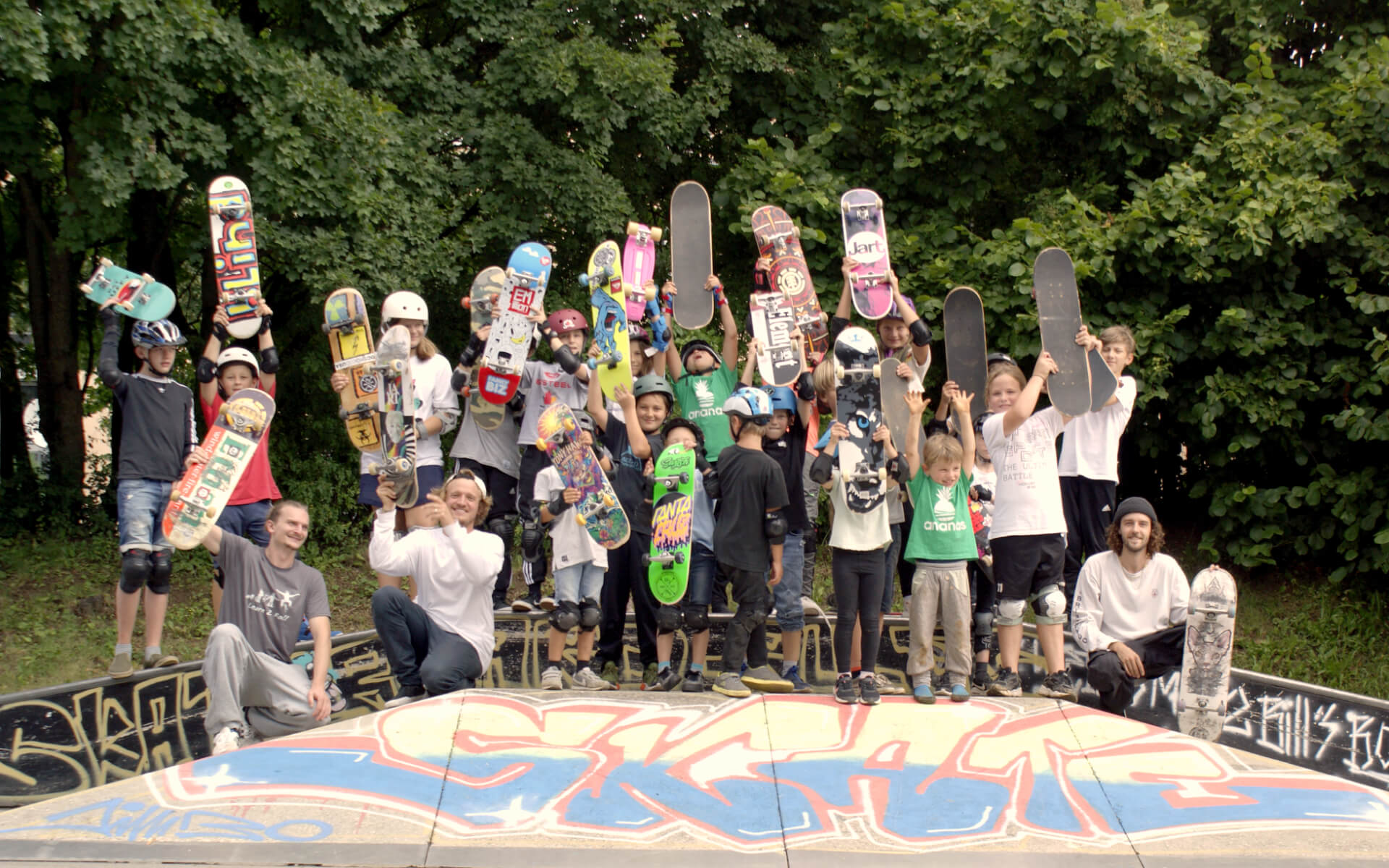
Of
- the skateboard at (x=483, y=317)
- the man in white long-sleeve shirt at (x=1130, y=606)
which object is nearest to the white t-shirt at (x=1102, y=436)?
the man in white long-sleeve shirt at (x=1130, y=606)

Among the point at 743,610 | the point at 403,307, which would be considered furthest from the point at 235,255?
the point at 743,610

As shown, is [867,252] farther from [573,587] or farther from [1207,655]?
[1207,655]

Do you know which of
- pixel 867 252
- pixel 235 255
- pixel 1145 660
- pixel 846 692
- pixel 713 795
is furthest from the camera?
pixel 867 252

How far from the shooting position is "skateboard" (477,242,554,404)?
20.3ft

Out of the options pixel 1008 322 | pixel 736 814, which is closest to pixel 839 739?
pixel 736 814

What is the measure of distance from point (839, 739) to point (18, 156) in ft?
21.3

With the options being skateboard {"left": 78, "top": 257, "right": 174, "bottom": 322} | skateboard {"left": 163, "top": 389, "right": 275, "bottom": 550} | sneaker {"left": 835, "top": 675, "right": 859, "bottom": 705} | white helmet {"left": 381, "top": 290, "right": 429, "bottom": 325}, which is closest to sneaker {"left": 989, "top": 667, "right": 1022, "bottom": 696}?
sneaker {"left": 835, "top": 675, "right": 859, "bottom": 705}

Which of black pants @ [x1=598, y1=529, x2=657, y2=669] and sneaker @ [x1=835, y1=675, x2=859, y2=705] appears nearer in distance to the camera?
sneaker @ [x1=835, y1=675, x2=859, y2=705]

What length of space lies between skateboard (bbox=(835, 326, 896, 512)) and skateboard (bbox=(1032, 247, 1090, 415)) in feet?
2.88

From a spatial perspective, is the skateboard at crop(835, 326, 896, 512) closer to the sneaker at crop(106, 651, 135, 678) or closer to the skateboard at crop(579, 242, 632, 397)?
the skateboard at crop(579, 242, 632, 397)

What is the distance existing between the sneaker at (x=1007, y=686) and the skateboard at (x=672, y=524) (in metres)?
1.59

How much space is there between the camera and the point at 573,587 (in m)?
5.54

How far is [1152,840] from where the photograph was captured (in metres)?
4.28

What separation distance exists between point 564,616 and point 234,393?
7.01ft
